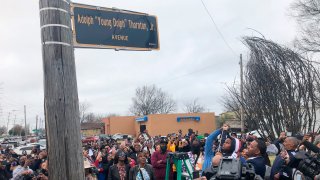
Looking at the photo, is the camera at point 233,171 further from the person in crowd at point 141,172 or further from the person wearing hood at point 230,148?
the person in crowd at point 141,172

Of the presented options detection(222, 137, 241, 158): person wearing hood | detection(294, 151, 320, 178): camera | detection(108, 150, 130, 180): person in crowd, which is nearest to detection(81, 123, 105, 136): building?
detection(108, 150, 130, 180): person in crowd

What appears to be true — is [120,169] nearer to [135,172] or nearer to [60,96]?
[135,172]

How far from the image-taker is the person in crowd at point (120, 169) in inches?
338

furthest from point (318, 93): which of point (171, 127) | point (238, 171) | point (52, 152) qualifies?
point (171, 127)

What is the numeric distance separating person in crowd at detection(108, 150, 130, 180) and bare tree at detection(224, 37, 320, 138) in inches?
264

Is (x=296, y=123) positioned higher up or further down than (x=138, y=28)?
further down

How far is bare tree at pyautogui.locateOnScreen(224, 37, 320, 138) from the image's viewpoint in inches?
534

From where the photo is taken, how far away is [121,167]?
873 cm

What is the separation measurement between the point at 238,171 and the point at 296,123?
1095 cm

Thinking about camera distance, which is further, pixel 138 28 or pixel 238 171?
pixel 138 28

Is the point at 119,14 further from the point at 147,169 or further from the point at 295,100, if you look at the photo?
the point at 295,100

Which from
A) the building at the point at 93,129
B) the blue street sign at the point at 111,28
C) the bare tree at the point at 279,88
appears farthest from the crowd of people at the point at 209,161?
the building at the point at 93,129

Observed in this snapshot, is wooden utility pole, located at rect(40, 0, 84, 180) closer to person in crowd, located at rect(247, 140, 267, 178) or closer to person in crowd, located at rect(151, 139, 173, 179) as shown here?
person in crowd, located at rect(247, 140, 267, 178)

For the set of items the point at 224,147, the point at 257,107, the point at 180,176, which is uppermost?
the point at 257,107
